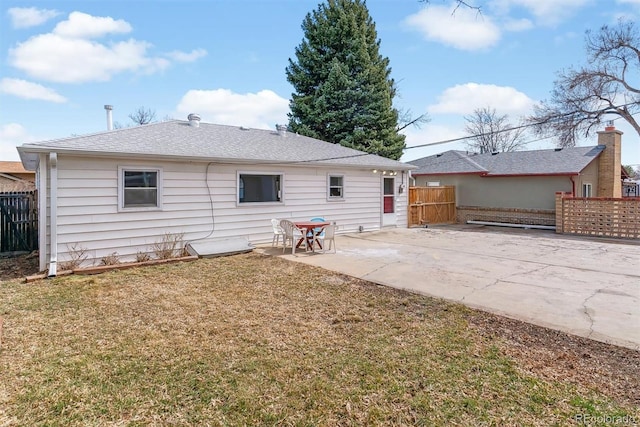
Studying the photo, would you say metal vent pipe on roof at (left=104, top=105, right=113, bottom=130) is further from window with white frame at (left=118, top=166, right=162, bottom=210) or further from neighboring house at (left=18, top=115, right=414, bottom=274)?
window with white frame at (left=118, top=166, right=162, bottom=210)

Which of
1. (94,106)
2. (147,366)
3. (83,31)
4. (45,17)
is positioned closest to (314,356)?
(147,366)

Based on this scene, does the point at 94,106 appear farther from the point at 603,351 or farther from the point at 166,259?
the point at 603,351

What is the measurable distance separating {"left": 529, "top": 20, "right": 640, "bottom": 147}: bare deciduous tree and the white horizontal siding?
16.0 m

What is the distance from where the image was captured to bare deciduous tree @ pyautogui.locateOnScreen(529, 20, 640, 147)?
2016 centimetres

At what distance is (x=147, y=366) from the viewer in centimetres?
315

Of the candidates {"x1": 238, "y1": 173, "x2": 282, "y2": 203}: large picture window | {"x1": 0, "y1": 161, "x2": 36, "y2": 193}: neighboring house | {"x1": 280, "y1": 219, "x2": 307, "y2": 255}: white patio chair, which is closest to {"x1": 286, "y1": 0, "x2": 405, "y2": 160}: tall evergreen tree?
{"x1": 238, "y1": 173, "x2": 282, "y2": 203}: large picture window

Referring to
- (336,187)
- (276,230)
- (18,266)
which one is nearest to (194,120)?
(276,230)

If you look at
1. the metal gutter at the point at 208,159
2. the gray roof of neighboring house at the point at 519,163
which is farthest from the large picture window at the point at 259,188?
the gray roof of neighboring house at the point at 519,163

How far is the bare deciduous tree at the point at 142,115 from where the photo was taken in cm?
3354

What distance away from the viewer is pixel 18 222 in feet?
28.7

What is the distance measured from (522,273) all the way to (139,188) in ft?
26.6

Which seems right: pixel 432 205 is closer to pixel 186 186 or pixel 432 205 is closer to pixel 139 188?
pixel 186 186

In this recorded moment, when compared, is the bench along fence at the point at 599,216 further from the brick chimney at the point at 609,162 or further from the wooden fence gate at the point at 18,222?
the wooden fence gate at the point at 18,222

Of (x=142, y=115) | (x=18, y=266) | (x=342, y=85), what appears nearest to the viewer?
(x=18, y=266)
